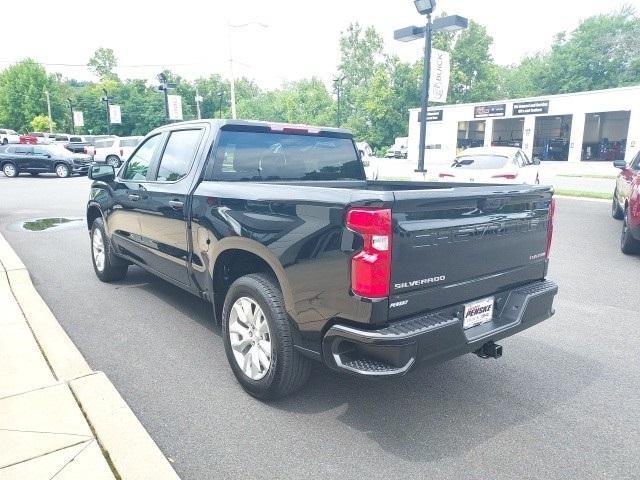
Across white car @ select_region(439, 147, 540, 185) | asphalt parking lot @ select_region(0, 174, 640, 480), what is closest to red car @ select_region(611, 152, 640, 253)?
asphalt parking lot @ select_region(0, 174, 640, 480)

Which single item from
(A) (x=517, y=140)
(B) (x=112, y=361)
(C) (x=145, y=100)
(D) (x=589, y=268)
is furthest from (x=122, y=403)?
(C) (x=145, y=100)

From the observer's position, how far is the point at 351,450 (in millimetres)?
2777

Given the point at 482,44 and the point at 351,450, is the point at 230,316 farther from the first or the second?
the point at 482,44

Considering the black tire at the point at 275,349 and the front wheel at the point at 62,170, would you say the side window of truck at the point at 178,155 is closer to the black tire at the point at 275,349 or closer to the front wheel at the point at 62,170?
the black tire at the point at 275,349

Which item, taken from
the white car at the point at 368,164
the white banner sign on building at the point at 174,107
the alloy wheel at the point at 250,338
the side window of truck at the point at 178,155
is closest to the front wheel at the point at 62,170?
the white banner sign on building at the point at 174,107

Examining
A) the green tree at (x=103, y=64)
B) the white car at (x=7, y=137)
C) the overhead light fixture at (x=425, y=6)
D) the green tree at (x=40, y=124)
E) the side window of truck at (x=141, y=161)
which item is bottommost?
the side window of truck at (x=141, y=161)

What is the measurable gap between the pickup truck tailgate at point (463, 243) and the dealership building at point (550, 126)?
105ft

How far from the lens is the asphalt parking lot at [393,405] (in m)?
2.67

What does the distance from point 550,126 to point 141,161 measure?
43.0 meters

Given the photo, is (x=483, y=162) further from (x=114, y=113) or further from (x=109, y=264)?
(x=114, y=113)

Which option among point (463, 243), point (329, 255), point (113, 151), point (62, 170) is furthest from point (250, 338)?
point (113, 151)

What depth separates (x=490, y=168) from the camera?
12.5 metres

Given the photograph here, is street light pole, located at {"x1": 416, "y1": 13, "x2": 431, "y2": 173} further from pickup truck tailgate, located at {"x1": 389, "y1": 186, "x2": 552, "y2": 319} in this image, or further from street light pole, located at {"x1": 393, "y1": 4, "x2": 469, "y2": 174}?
pickup truck tailgate, located at {"x1": 389, "y1": 186, "x2": 552, "y2": 319}

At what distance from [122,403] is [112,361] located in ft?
2.90
